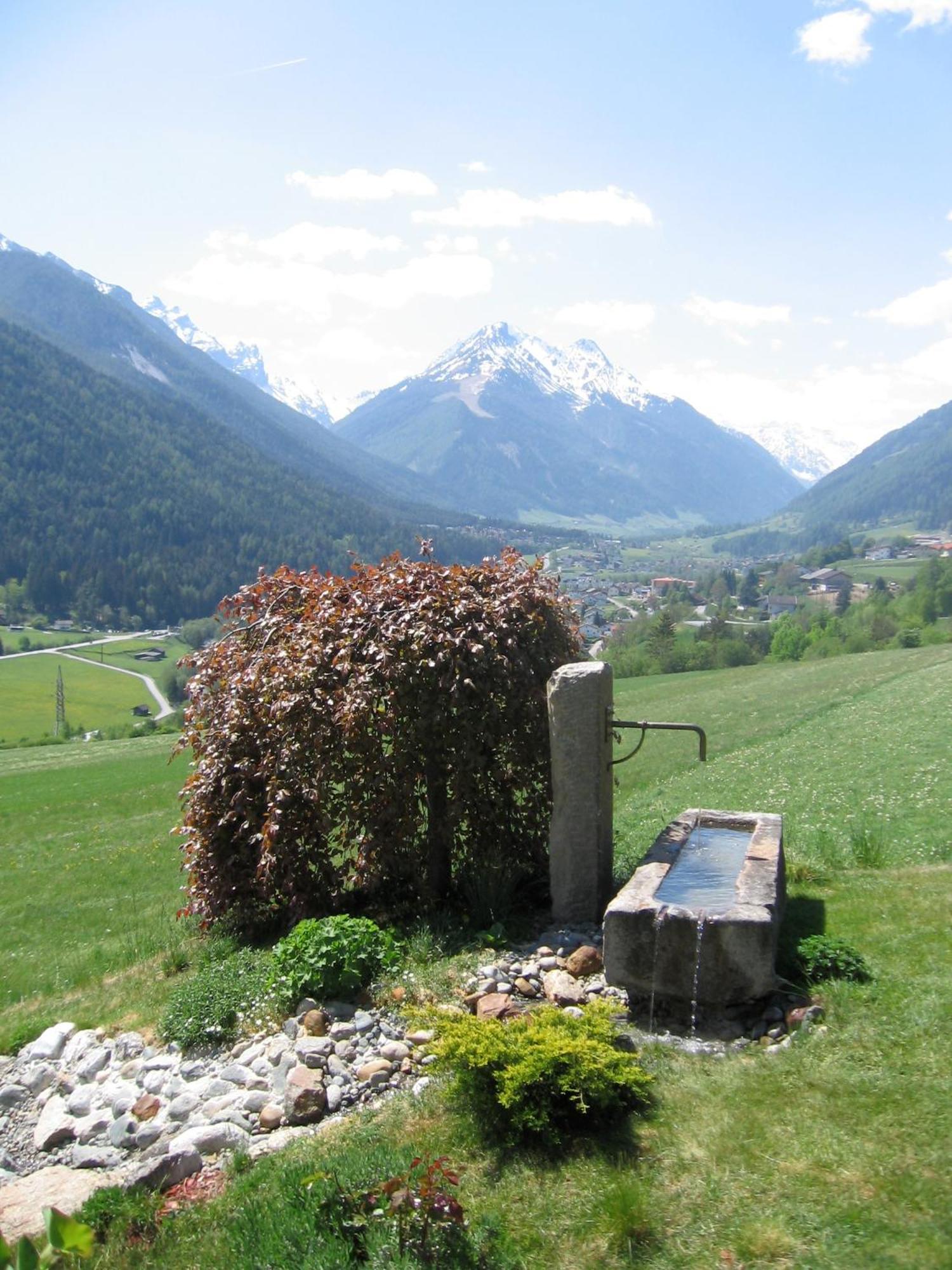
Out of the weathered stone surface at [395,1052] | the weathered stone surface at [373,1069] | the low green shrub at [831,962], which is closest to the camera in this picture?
the weathered stone surface at [373,1069]

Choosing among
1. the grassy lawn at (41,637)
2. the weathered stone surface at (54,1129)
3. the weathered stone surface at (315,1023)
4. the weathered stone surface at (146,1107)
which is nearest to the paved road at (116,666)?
the grassy lawn at (41,637)

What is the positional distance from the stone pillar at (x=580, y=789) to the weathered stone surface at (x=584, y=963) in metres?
1.11

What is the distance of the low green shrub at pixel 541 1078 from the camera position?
5551 millimetres

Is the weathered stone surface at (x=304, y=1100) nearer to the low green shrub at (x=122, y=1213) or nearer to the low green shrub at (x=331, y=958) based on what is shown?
the low green shrub at (x=122, y=1213)

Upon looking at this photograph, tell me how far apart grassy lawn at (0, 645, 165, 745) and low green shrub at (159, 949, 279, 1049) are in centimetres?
7668

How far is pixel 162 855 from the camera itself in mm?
19703

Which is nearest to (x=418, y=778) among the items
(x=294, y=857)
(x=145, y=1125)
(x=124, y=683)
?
(x=294, y=857)

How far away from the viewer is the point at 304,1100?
6480 millimetres

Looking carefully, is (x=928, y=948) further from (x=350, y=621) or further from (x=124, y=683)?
(x=124, y=683)

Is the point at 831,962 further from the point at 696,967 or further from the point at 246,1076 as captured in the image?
the point at 246,1076

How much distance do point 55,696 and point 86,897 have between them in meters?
103

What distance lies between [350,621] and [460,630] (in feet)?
4.06

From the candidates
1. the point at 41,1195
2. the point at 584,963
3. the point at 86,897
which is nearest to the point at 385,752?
the point at 584,963

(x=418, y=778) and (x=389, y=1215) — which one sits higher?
(x=418, y=778)
